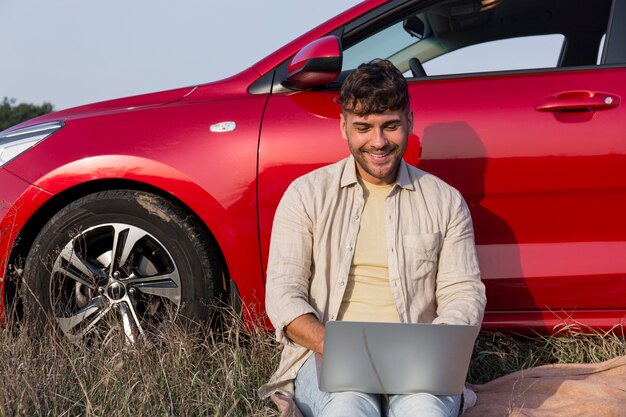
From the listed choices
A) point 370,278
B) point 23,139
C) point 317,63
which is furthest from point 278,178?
point 23,139

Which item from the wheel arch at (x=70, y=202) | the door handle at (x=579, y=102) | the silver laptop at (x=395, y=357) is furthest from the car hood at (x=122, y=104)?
the silver laptop at (x=395, y=357)

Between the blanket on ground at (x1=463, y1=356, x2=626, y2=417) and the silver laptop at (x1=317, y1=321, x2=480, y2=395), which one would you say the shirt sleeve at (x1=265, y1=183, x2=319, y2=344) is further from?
the blanket on ground at (x1=463, y1=356, x2=626, y2=417)

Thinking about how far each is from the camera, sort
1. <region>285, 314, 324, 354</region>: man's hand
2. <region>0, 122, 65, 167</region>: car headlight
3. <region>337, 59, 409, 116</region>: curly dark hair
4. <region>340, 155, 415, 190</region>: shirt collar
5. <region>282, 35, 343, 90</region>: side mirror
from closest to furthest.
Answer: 1. <region>285, 314, 324, 354</region>: man's hand
2. <region>337, 59, 409, 116</region>: curly dark hair
3. <region>340, 155, 415, 190</region>: shirt collar
4. <region>282, 35, 343, 90</region>: side mirror
5. <region>0, 122, 65, 167</region>: car headlight

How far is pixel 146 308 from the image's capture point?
3555mm

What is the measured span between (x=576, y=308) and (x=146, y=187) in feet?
5.65

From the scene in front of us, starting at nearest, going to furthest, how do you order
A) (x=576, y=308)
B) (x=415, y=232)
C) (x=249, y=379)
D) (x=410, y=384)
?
(x=410, y=384), (x=415, y=232), (x=249, y=379), (x=576, y=308)

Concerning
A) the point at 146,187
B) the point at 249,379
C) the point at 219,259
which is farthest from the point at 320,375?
the point at 146,187

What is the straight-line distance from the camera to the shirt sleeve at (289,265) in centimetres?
282

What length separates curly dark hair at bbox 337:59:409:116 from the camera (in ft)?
9.34

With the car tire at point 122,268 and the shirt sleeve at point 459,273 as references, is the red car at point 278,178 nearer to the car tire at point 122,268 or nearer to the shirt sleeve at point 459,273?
the car tire at point 122,268

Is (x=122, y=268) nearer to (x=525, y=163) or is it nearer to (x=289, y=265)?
(x=289, y=265)

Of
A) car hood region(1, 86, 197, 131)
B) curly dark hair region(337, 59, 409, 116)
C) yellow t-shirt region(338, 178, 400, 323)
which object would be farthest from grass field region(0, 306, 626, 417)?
curly dark hair region(337, 59, 409, 116)

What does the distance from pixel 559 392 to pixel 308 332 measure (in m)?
1.00

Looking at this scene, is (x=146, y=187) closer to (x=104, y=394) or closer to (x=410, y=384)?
(x=104, y=394)
